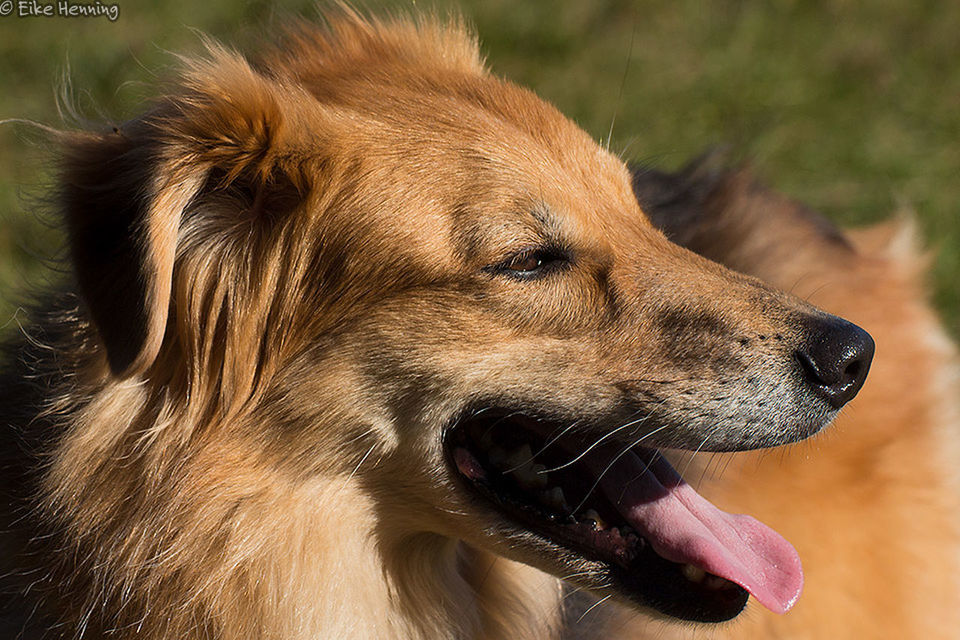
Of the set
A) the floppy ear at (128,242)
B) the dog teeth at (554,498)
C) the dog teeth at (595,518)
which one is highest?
the floppy ear at (128,242)

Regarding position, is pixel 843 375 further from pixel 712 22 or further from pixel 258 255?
pixel 712 22

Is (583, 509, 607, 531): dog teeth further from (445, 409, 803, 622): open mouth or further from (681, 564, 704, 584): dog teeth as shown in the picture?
(681, 564, 704, 584): dog teeth

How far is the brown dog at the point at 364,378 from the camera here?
8.29 feet

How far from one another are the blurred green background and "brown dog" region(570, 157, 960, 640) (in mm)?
2501

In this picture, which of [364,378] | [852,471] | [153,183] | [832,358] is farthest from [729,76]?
[153,183]

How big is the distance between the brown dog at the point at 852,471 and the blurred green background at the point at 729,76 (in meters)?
2.50

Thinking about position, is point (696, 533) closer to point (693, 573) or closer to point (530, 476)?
point (693, 573)

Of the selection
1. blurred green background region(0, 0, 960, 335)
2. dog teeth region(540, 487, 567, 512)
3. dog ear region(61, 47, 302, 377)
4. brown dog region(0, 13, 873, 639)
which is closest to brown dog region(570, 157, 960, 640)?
brown dog region(0, 13, 873, 639)

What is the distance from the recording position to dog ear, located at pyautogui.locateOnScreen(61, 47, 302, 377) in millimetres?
2361

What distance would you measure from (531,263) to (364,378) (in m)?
0.50

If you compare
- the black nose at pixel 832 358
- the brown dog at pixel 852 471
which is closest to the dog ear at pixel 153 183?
the black nose at pixel 832 358

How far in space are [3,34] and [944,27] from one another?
24.2 ft

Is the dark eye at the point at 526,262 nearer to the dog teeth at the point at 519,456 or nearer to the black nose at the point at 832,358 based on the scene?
the dog teeth at the point at 519,456

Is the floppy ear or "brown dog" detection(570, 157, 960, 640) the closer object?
the floppy ear
